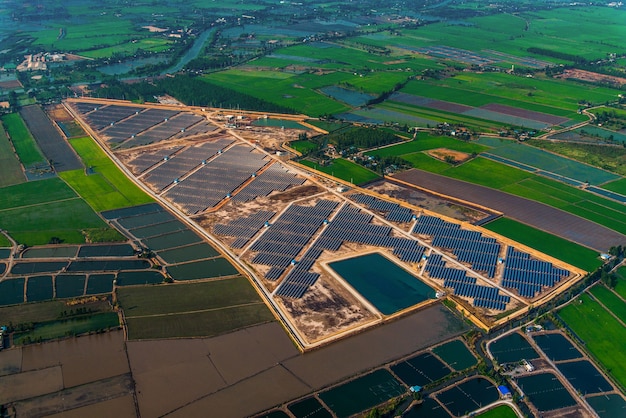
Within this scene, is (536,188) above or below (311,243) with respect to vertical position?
above

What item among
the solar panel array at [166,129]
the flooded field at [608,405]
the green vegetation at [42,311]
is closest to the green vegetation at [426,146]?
the solar panel array at [166,129]

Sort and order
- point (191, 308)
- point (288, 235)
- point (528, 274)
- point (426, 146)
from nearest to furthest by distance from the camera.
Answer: point (191, 308) → point (528, 274) → point (288, 235) → point (426, 146)

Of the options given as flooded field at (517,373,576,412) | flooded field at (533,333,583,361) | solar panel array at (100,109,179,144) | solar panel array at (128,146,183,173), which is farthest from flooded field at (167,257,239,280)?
solar panel array at (100,109,179,144)

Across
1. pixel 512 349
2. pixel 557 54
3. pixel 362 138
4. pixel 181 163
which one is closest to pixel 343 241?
pixel 512 349

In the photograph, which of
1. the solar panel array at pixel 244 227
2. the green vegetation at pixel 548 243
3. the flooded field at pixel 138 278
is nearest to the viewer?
the flooded field at pixel 138 278

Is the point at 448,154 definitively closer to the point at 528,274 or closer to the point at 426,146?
the point at 426,146

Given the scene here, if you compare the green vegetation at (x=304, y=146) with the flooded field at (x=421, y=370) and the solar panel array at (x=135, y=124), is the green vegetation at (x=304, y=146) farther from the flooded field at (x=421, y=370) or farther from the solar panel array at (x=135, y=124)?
the flooded field at (x=421, y=370)
